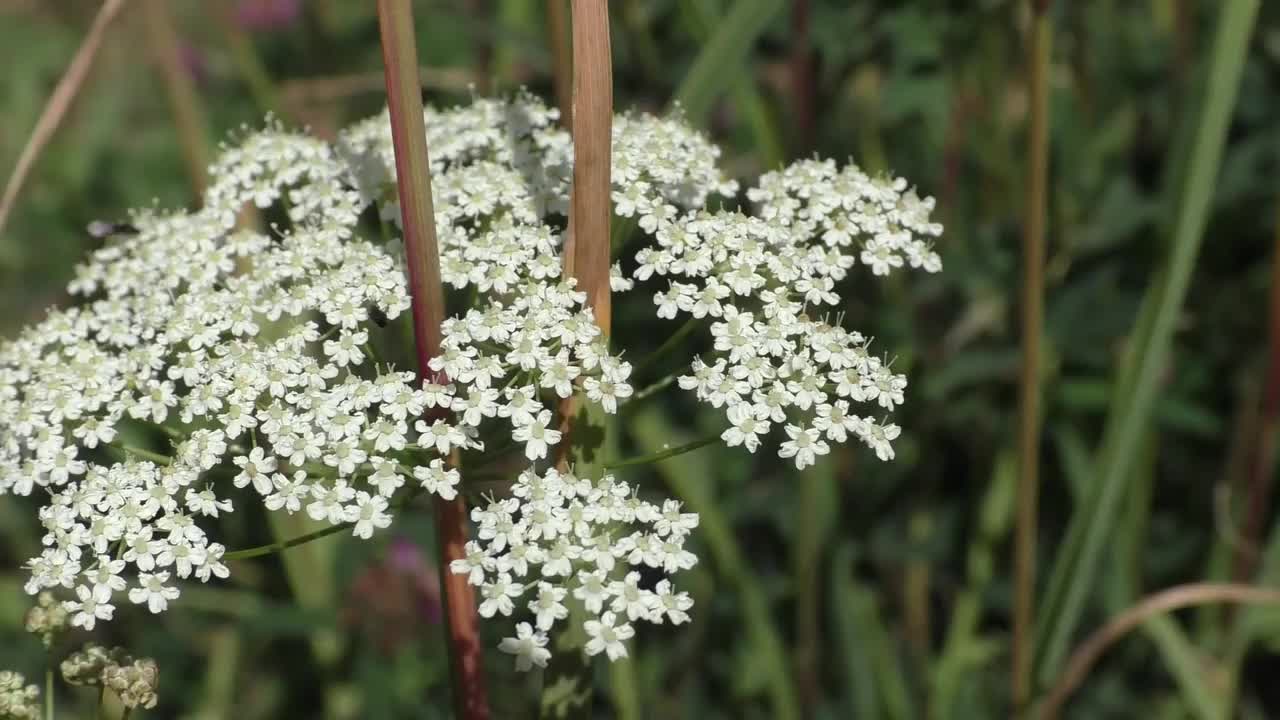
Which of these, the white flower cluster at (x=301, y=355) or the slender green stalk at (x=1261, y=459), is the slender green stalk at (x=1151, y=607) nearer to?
the slender green stalk at (x=1261, y=459)

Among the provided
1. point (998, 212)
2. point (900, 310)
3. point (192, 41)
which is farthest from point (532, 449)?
point (192, 41)

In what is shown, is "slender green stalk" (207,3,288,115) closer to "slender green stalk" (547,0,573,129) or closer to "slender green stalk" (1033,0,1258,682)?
"slender green stalk" (547,0,573,129)

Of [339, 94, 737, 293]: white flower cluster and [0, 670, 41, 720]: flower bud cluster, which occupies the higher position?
[339, 94, 737, 293]: white flower cluster

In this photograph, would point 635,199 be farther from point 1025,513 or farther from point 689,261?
point 1025,513

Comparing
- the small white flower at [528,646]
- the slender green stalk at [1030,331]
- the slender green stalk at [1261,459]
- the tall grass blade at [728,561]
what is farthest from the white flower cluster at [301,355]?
the slender green stalk at [1261,459]

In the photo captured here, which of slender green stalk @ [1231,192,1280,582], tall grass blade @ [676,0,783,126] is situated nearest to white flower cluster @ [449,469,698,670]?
tall grass blade @ [676,0,783,126]

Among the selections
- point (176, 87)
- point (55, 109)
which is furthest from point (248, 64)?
point (55, 109)

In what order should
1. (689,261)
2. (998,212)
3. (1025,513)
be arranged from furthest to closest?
(998,212) < (1025,513) < (689,261)
